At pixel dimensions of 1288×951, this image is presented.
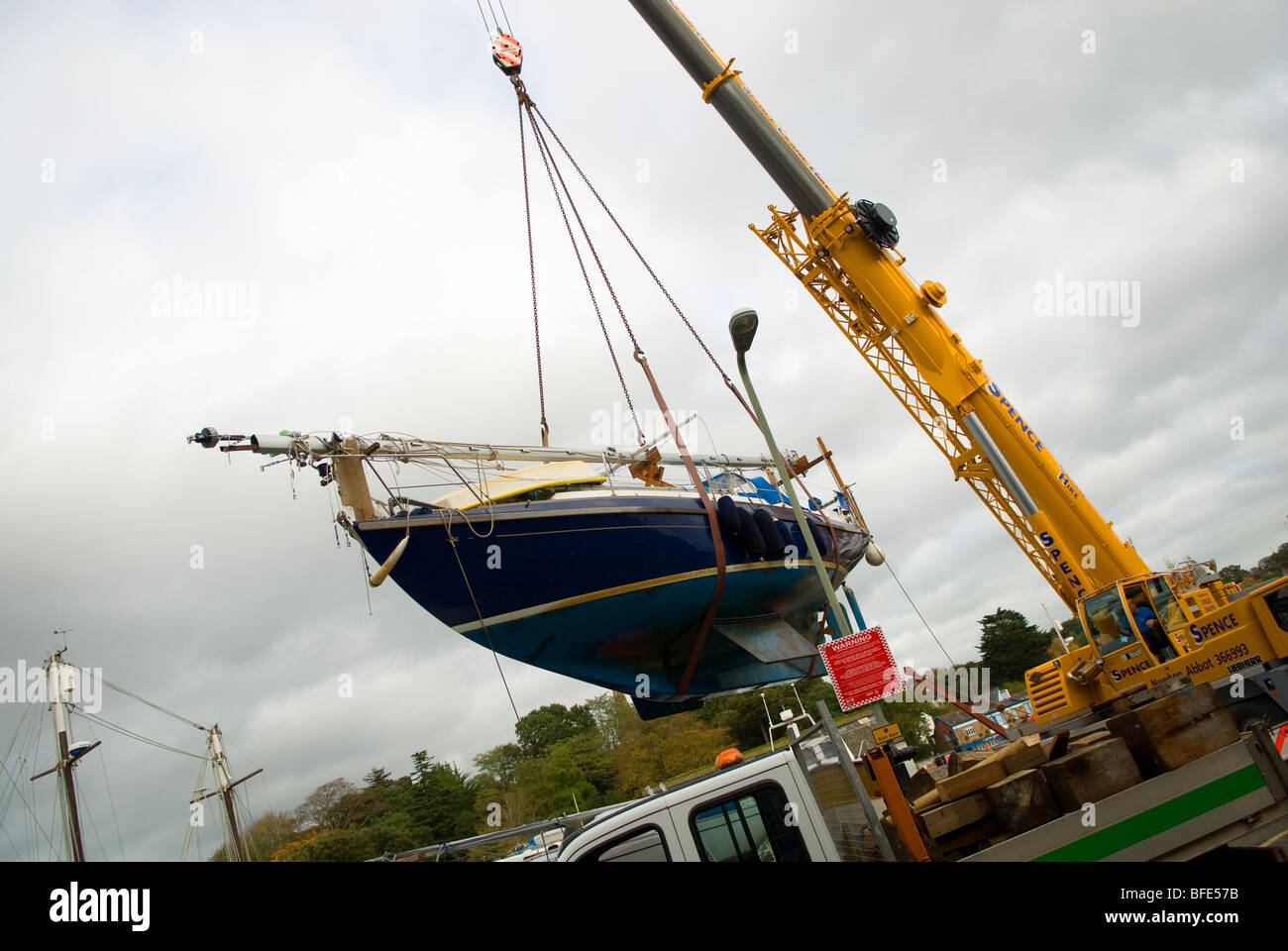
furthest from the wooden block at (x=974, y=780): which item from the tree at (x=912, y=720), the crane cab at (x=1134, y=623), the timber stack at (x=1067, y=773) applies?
the tree at (x=912, y=720)

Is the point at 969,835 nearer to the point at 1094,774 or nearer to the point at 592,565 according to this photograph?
the point at 1094,774

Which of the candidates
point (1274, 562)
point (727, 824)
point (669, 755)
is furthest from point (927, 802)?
point (1274, 562)

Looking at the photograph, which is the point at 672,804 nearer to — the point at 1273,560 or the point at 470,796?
the point at 470,796

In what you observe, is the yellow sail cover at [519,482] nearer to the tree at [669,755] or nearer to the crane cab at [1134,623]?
the crane cab at [1134,623]

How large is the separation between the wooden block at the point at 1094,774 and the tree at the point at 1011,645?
56210 mm

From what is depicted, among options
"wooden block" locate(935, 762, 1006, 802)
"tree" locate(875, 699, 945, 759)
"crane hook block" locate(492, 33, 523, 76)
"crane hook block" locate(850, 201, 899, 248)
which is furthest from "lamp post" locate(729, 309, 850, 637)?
"tree" locate(875, 699, 945, 759)

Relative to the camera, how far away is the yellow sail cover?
11.1 meters

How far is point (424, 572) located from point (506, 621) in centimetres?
150

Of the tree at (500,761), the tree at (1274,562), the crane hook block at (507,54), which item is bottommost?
the tree at (1274,562)

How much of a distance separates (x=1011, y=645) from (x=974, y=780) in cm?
5888

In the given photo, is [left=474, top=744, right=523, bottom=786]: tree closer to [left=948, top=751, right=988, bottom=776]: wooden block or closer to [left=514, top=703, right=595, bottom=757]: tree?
[left=514, top=703, right=595, bottom=757]: tree

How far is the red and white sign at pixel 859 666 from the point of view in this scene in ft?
21.1

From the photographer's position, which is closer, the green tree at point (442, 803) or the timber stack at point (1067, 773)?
the timber stack at point (1067, 773)
